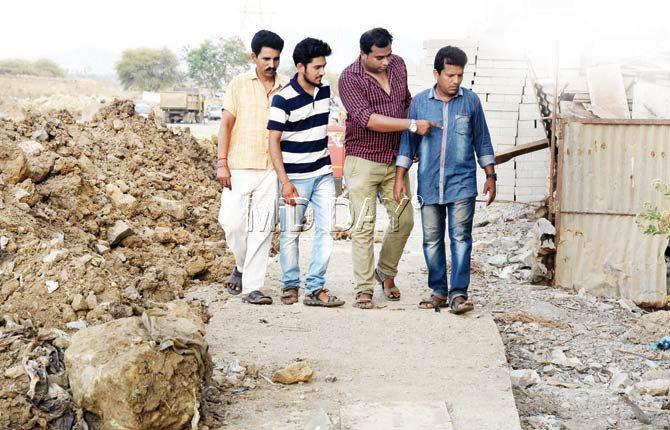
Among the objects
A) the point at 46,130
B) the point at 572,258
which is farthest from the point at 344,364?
the point at 46,130

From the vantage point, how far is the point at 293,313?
5805mm

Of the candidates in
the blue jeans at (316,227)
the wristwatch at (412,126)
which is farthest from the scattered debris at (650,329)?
the blue jeans at (316,227)

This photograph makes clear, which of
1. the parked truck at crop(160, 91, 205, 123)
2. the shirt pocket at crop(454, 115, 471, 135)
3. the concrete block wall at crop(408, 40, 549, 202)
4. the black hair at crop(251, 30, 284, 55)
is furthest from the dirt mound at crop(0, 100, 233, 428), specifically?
the parked truck at crop(160, 91, 205, 123)

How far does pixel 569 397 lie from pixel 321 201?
7.22 feet

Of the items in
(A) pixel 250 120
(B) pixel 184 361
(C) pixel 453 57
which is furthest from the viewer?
(A) pixel 250 120

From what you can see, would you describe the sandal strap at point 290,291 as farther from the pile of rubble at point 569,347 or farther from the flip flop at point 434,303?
the pile of rubble at point 569,347

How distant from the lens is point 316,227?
242 inches

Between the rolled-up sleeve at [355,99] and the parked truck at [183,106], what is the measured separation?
42.2 meters

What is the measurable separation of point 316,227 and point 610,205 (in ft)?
8.90

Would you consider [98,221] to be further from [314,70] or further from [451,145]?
[451,145]

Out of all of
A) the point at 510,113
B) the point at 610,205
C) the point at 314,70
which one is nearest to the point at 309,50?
the point at 314,70

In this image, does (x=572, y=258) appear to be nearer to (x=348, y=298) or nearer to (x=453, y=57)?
(x=348, y=298)

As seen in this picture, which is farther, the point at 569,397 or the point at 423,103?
the point at 423,103

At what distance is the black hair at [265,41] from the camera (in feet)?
19.4
